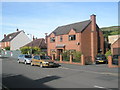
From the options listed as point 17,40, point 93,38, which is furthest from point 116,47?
point 17,40

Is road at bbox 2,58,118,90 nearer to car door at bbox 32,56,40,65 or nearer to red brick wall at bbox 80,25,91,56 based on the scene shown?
car door at bbox 32,56,40,65

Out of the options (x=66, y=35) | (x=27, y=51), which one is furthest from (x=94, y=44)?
(x=27, y=51)

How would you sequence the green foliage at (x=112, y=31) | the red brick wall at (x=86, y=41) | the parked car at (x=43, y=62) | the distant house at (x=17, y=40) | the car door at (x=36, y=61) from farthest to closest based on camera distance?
the green foliage at (x=112, y=31), the distant house at (x=17, y=40), the red brick wall at (x=86, y=41), the car door at (x=36, y=61), the parked car at (x=43, y=62)

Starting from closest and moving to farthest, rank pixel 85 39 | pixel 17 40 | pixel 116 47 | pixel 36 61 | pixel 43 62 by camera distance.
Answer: pixel 43 62 < pixel 36 61 < pixel 116 47 < pixel 85 39 < pixel 17 40

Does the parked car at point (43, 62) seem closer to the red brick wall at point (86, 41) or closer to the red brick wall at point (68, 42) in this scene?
the red brick wall at point (68, 42)

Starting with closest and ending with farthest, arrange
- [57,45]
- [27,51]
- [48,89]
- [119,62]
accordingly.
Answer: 1. [48,89]
2. [119,62]
3. [57,45]
4. [27,51]

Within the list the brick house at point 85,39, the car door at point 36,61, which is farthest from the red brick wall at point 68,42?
the car door at point 36,61

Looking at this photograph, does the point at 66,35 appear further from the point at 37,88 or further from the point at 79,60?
the point at 37,88

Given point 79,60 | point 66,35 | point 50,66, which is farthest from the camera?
point 66,35

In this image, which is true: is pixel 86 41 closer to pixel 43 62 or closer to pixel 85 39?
pixel 85 39

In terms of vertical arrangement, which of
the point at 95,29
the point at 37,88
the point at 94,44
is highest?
the point at 95,29

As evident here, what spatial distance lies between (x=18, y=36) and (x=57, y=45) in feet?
100

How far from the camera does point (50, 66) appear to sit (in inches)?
875

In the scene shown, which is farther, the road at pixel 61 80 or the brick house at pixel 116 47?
the brick house at pixel 116 47
